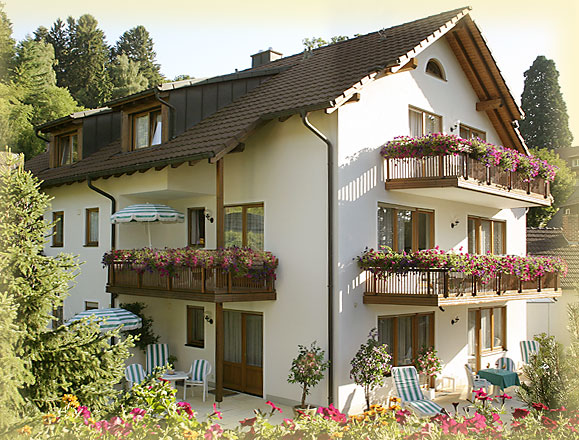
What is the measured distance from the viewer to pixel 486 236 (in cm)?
1831

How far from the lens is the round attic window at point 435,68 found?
645 inches

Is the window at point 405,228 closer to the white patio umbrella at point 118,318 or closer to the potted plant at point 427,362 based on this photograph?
the potted plant at point 427,362

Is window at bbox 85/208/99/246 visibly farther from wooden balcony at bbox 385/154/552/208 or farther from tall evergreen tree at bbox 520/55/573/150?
tall evergreen tree at bbox 520/55/573/150

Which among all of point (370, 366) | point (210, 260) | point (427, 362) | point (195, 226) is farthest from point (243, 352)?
point (427, 362)

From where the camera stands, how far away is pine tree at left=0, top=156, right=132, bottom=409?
585cm

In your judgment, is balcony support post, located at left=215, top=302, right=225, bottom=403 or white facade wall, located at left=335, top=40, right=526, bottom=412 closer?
white facade wall, located at left=335, top=40, right=526, bottom=412

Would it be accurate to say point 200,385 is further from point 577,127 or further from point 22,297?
point 577,127

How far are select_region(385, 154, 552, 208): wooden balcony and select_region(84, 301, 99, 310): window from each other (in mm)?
9608

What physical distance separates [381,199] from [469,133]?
5552 millimetres

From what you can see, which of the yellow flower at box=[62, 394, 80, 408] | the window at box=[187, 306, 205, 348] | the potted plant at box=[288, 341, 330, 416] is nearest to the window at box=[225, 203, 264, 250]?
the window at box=[187, 306, 205, 348]

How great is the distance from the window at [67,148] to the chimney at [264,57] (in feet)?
21.6

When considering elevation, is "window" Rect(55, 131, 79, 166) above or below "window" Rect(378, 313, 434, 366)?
above

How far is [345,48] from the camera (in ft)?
53.6

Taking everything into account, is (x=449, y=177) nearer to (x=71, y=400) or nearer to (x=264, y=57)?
(x=264, y=57)
